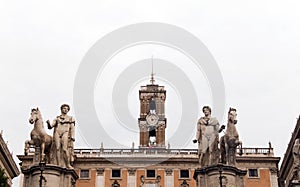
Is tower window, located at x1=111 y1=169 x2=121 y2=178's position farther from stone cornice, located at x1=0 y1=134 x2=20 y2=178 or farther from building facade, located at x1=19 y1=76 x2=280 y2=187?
stone cornice, located at x1=0 y1=134 x2=20 y2=178

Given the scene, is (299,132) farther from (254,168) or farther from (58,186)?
(58,186)

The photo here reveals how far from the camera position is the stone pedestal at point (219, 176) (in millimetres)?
25141

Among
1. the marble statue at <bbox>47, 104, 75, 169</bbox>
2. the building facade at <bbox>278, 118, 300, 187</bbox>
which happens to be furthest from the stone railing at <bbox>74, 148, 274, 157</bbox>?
the marble statue at <bbox>47, 104, 75, 169</bbox>

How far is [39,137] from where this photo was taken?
25.8m

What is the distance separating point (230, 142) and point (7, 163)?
131 ft

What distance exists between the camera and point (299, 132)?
167 feet

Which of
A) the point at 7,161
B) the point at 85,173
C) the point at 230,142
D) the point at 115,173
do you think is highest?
the point at 115,173

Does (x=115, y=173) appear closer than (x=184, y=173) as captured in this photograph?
No

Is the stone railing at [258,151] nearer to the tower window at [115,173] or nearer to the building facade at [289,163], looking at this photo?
the building facade at [289,163]

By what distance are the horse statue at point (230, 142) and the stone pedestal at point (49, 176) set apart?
25.5 ft

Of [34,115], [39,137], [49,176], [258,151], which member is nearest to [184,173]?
[258,151]

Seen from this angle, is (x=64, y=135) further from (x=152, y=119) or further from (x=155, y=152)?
(x=152, y=119)

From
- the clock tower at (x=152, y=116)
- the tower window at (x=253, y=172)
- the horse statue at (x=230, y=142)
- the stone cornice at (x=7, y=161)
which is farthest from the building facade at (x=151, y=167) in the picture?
the horse statue at (x=230, y=142)

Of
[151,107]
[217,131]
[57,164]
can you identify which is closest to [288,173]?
[151,107]
